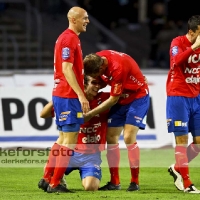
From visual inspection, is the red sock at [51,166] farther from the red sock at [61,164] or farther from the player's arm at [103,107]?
the player's arm at [103,107]

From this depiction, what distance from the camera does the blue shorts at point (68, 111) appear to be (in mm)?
9711

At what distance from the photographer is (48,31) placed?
21562mm

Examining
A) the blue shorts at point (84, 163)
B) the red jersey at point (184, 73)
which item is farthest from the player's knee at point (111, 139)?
the red jersey at point (184, 73)

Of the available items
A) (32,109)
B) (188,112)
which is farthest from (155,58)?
(188,112)

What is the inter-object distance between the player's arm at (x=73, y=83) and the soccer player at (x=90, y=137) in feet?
2.61

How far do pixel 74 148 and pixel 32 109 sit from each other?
4.94 metres

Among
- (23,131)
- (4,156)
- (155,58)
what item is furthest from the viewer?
(155,58)

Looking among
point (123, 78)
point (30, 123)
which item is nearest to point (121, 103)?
point (123, 78)

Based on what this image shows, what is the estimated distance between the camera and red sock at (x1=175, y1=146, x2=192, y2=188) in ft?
32.9

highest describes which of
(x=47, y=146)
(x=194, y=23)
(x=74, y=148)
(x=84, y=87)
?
(x=194, y=23)

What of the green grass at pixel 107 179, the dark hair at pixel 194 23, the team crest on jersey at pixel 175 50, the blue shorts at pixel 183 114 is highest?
the dark hair at pixel 194 23

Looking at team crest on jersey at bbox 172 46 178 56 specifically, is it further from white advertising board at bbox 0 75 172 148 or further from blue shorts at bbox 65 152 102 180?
white advertising board at bbox 0 75 172 148

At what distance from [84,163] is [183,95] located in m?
1.55

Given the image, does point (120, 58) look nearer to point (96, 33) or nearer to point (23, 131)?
point (23, 131)
